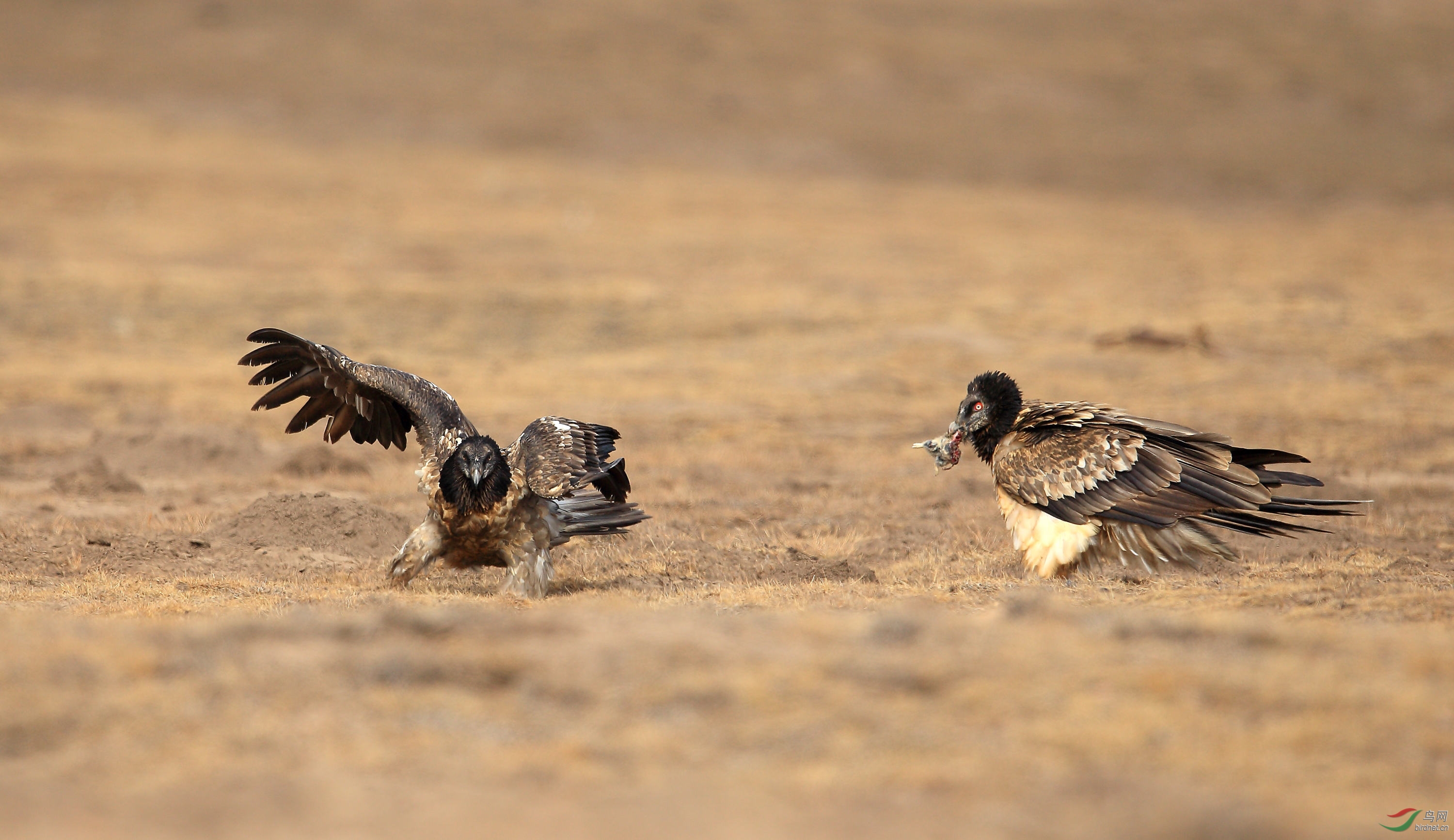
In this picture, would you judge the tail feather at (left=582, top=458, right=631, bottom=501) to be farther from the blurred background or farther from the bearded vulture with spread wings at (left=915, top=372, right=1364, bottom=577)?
the blurred background

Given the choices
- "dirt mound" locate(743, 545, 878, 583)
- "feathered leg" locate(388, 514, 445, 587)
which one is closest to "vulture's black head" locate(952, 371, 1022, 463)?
"dirt mound" locate(743, 545, 878, 583)

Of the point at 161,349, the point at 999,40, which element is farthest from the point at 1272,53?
the point at 161,349

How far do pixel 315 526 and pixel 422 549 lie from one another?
2626mm

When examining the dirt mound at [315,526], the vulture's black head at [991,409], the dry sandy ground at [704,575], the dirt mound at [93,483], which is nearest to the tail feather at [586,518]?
the dry sandy ground at [704,575]

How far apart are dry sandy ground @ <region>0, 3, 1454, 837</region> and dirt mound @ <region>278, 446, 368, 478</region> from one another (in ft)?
0.29

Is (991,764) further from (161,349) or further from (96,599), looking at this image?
(161,349)

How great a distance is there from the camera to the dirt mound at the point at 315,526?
12.4m

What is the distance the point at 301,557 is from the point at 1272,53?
8204cm

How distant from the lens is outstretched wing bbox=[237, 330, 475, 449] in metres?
11.1

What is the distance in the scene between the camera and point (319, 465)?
17.7m

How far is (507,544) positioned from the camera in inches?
414

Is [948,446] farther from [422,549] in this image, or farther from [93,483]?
[93,483]
